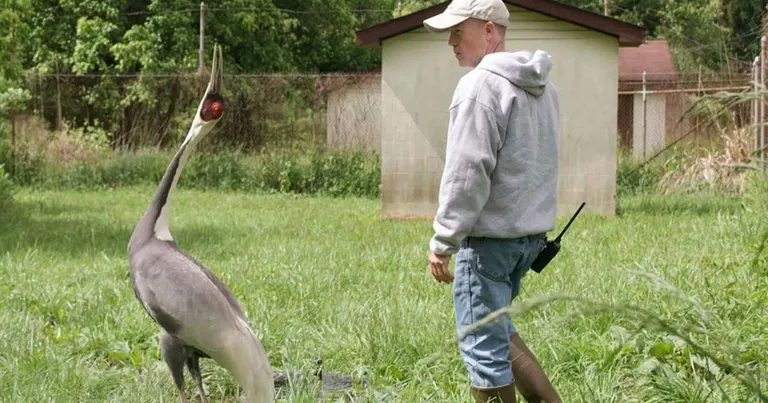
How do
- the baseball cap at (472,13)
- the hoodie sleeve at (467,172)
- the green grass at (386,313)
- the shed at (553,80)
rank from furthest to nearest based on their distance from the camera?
1. the shed at (553,80)
2. the green grass at (386,313)
3. the baseball cap at (472,13)
4. the hoodie sleeve at (467,172)

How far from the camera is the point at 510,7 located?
14281 millimetres

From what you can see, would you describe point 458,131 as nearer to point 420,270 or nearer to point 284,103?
point 420,270

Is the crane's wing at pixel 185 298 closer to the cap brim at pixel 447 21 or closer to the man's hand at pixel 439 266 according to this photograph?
the man's hand at pixel 439 266

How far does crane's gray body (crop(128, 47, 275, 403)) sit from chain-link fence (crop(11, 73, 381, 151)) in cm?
1519

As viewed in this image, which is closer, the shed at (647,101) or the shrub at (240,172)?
the shrub at (240,172)

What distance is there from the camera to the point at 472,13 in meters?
3.80

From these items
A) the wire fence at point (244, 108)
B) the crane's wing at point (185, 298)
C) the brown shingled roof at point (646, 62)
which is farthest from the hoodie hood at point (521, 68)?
the brown shingled roof at point (646, 62)

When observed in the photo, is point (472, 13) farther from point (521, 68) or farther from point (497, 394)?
point (497, 394)

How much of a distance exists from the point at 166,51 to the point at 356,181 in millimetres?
10431

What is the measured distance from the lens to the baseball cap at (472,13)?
3.79m

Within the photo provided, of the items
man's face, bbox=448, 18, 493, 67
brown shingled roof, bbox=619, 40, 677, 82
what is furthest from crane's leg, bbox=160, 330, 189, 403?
brown shingled roof, bbox=619, 40, 677, 82

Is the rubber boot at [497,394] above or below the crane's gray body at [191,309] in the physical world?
below

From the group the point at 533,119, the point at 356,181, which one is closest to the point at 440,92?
the point at 356,181

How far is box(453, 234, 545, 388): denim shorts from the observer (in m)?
3.70
